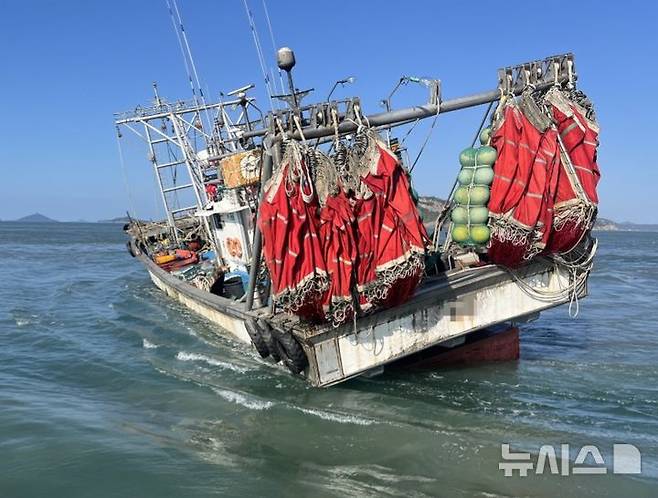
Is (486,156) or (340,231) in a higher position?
Result: (486,156)

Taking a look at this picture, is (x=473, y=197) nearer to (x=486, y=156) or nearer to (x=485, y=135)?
(x=486, y=156)

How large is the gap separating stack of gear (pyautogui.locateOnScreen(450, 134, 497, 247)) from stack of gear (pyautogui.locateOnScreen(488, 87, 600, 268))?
104 mm

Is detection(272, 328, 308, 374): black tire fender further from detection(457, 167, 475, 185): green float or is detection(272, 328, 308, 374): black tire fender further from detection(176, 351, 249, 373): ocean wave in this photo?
detection(457, 167, 475, 185): green float

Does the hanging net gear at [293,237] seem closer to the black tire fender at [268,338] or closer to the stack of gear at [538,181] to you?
the black tire fender at [268,338]

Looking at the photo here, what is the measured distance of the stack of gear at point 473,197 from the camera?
25.1ft

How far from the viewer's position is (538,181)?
7.46 m

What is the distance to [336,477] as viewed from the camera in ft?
18.8

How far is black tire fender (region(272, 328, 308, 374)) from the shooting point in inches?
295

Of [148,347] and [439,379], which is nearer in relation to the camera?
[439,379]

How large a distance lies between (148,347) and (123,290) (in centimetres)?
1082

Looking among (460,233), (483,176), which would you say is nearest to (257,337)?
(460,233)

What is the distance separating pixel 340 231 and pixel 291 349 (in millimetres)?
1868

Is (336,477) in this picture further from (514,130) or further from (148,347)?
(148,347)

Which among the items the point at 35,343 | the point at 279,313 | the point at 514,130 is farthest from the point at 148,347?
the point at 514,130
